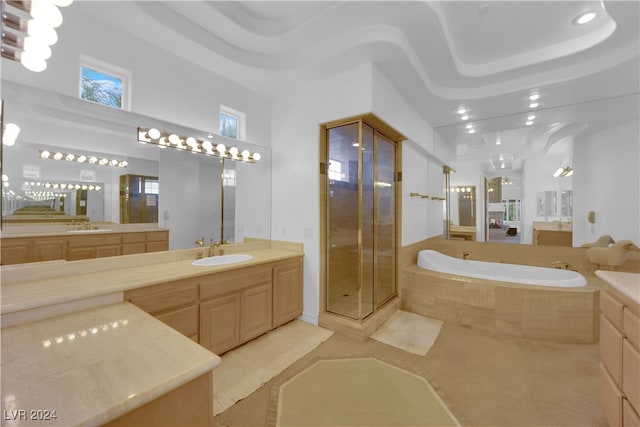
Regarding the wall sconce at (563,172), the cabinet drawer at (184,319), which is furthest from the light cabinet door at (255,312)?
the wall sconce at (563,172)

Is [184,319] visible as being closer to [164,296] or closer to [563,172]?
[164,296]

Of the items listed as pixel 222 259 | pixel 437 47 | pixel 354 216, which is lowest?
pixel 222 259

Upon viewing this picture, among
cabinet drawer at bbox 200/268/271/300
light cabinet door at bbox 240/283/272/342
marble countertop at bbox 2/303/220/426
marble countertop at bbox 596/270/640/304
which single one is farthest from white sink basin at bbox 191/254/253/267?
marble countertop at bbox 596/270/640/304

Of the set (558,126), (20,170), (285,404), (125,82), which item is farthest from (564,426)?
(125,82)

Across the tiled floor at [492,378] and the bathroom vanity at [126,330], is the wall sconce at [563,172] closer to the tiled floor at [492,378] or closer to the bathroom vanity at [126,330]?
the tiled floor at [492,378]

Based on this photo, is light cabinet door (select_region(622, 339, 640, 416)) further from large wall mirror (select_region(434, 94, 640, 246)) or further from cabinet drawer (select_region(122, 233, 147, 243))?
cabinet drawer (select_region(122, 233, 147, 243))

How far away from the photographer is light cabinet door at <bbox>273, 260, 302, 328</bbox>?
2.84 metres

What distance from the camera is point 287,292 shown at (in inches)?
117

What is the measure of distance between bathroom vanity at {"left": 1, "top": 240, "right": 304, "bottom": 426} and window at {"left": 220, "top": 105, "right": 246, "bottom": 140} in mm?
1567

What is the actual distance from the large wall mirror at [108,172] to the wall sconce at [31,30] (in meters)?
0.70

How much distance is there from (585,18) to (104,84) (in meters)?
4.36

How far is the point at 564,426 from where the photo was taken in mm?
1637

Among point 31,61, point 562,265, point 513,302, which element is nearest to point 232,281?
point 31,61

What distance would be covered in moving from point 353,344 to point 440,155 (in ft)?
11.5
